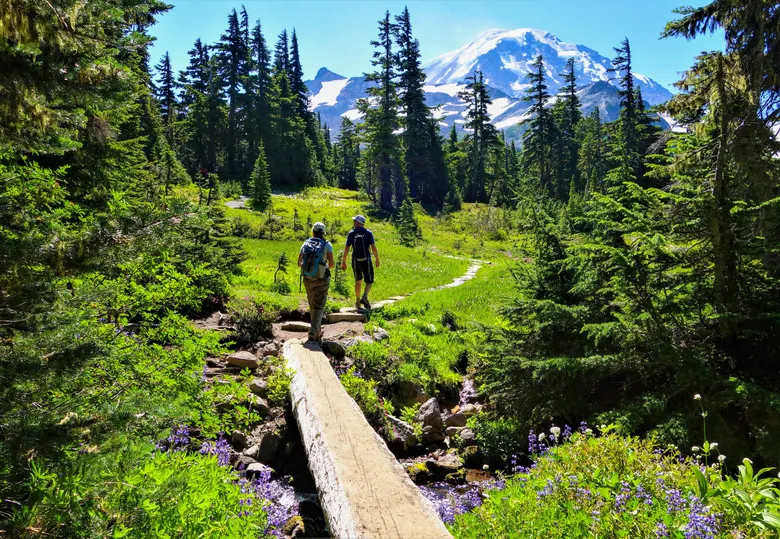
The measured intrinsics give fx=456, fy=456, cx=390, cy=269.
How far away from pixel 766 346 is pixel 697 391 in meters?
1.16

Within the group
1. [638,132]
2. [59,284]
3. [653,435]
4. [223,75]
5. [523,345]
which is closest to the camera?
[59,284]

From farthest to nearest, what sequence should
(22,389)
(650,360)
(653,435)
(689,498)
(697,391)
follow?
1. (650,360)
2. (697,391)
3. (653,435)
4. (689,498)
5. (22,389)

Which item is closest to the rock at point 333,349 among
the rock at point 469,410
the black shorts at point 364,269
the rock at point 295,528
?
the rock at point 469,410

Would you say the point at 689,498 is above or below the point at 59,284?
below

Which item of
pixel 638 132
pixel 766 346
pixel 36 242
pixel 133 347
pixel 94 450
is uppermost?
pixel 638 132

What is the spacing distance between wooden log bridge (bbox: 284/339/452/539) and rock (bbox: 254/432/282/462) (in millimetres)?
499

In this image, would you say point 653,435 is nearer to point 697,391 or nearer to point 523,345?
point 697,391

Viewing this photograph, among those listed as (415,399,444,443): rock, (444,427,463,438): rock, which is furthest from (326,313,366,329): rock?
(444,427,463,438): rock

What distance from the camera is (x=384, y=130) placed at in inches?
1673

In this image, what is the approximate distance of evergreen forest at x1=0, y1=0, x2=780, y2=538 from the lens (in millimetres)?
2814

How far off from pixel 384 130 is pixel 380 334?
117 ft

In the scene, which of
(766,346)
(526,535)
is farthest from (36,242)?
(766,346)

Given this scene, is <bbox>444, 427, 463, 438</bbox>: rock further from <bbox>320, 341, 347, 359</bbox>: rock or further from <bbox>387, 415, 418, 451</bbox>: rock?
<bbox>320, 341, 347, 359</bbox>: rock

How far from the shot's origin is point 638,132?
41312mm
